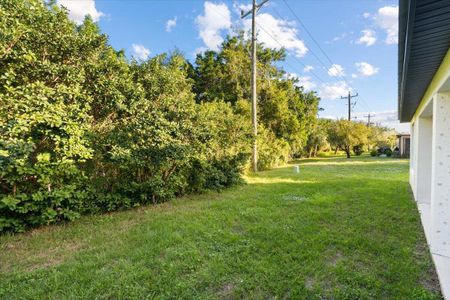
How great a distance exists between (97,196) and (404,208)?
6.66 metres

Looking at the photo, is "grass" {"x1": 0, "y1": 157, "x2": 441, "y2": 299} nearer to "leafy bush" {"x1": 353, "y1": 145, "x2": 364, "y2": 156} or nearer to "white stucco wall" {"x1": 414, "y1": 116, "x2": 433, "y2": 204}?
"white stucco wall" {"x1": 414, "y1": 116, "x2": 433, "y2": 204}

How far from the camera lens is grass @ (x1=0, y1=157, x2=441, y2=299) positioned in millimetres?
2555

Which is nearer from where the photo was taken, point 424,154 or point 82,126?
point 82,126

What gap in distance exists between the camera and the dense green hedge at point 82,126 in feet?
12.5

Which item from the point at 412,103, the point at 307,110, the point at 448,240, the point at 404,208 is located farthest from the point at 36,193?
the point at 307,110

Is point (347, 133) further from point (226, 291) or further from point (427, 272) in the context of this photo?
point (226, 291)

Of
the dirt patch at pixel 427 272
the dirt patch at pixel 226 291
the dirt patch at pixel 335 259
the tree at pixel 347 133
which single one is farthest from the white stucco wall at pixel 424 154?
the tree at pixel 347 133

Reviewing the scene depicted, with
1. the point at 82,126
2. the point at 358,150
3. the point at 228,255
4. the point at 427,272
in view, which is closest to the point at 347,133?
the point at 358,150

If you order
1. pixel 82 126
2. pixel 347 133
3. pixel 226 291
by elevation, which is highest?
pixel 347 133

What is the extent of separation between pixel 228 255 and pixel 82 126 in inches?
136

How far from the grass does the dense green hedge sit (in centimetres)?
62

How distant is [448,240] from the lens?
306 cm

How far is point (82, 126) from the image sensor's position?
4.48 meters

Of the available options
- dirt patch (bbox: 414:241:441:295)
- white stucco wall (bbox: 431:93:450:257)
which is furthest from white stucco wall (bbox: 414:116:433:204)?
white stucco wall (bbox: 431:93:450:257)
